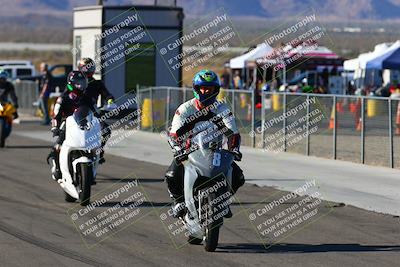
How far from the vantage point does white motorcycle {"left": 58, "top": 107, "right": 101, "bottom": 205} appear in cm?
1462

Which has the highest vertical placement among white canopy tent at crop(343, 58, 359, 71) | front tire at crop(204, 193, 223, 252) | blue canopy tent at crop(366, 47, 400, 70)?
front tire at crop(204, 193, 223, 252)

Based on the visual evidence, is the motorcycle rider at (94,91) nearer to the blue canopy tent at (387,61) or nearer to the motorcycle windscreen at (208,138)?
the motorcycle windscreen at (208,138)

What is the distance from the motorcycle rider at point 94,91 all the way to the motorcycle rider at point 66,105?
0.53 metres

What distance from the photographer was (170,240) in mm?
11922

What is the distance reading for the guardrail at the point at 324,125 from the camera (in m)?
21.4

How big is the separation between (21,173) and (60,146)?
3.97 metres

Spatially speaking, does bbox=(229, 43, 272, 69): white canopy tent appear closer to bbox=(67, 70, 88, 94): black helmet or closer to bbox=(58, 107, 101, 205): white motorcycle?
bbox=(67, 70, 88, 94): black helmet

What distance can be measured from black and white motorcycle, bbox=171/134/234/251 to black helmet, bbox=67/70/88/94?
14.4ft

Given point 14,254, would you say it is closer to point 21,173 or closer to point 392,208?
point 392,208

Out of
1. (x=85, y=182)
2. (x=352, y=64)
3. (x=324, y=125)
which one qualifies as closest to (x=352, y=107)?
(x=324, y=125)

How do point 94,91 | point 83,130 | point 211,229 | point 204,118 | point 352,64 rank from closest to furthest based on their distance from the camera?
point 211,229 < point 204,118 < point 83,130 < point 94,91 < point 352,64

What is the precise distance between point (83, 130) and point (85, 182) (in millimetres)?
745

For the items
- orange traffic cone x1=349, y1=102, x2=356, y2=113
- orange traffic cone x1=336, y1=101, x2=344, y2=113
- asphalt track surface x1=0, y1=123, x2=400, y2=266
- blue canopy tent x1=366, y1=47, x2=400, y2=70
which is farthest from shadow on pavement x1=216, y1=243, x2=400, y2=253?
blue canopy tent x1=366, y1=47, x2=400, y2=70

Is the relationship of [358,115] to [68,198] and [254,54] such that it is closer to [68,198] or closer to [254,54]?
[68,198]
